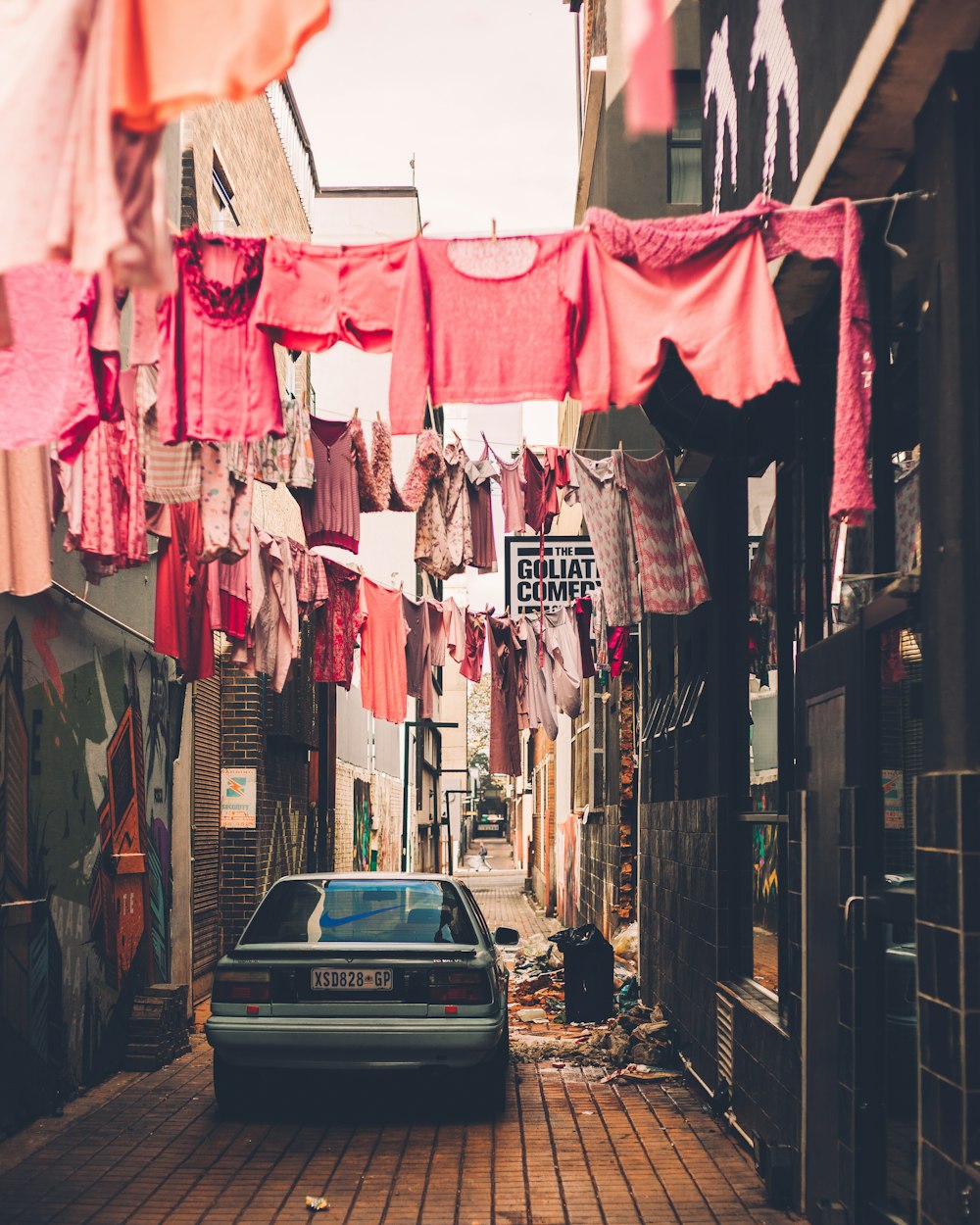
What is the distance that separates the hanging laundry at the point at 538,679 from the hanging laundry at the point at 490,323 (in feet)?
33.5

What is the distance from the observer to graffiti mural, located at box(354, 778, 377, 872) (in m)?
27.2

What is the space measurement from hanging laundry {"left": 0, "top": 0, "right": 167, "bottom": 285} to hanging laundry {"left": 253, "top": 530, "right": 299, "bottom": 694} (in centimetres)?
827

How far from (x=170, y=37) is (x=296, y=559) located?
28.7ft

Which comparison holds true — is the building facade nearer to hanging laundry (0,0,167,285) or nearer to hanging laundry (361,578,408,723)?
hanging laundry (0,0,167,285)

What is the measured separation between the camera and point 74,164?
337 centimetres

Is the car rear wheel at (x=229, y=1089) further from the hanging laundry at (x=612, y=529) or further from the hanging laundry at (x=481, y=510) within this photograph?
the hanging laundry at (x=481, y=510)

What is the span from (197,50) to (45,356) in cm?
226

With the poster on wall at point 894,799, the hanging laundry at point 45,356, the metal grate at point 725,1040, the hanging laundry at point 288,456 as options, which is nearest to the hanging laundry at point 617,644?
the hanging laundry at point 288,456

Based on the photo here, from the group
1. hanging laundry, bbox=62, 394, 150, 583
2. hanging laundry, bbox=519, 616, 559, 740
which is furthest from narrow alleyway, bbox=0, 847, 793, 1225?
hanging laundry, bbox=519, 616, 559, 740

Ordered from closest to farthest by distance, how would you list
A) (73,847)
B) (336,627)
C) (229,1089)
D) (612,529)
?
1. (229,1089)
2. (73,847)
3. (612,529)
4. (336,627)

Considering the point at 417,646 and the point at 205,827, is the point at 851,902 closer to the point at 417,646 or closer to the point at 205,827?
the point at 417,646

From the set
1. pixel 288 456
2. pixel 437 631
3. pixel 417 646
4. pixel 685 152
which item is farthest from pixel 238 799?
pixel 685 152

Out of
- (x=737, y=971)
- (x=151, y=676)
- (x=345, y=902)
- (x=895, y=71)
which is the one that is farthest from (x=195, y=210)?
(x=895, y=71)

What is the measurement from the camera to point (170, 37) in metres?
3.47
